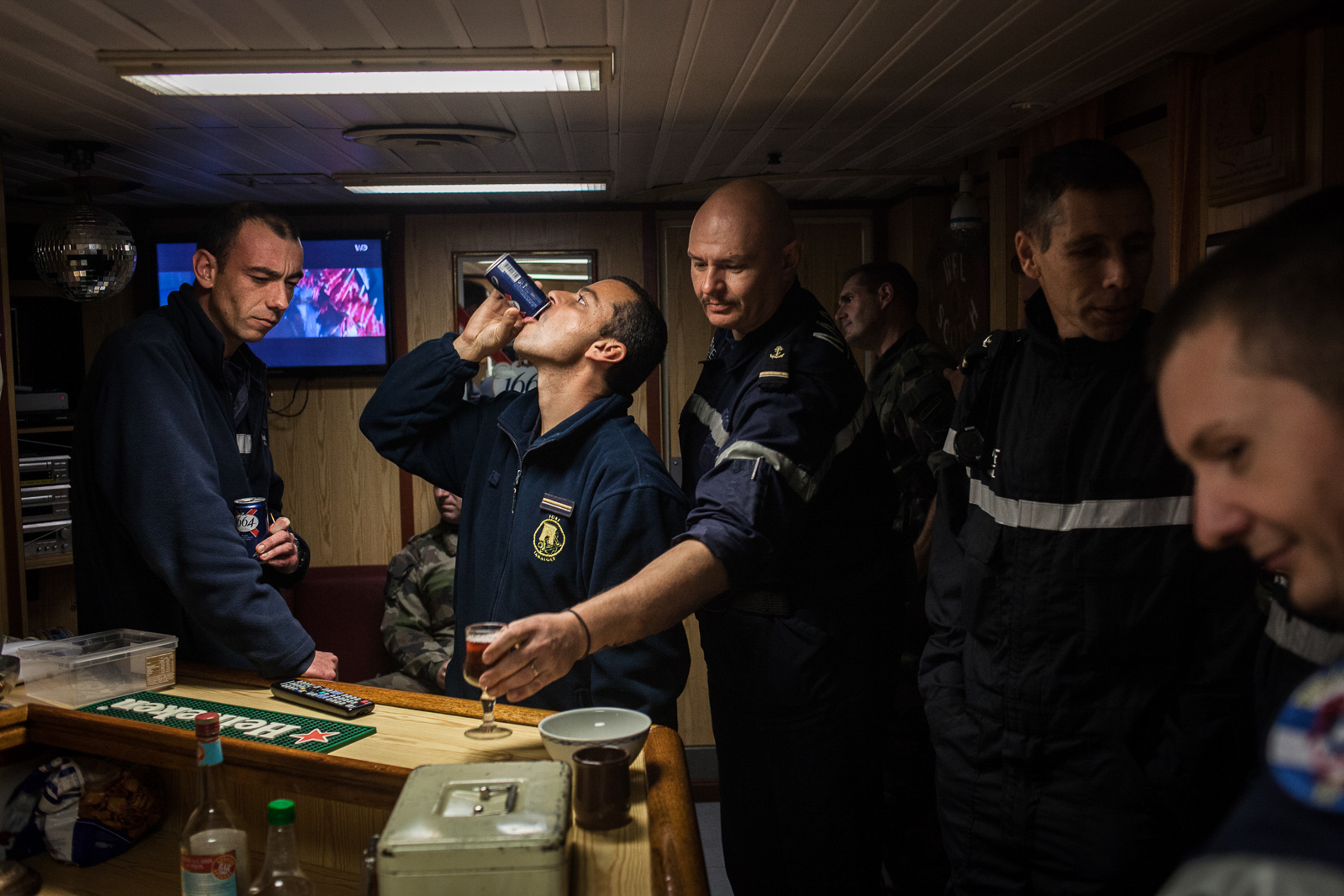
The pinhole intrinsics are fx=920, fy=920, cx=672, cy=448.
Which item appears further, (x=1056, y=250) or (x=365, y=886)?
(x=1056, y=250)

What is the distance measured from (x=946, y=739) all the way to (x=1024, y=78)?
1.91 metres

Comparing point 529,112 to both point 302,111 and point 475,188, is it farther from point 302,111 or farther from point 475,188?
point 475,188

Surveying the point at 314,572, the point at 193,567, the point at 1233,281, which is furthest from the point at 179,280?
the point at 1233,281

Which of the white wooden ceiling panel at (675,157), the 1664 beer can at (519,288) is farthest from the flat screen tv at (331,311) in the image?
the 1664 beer can at (519,288)

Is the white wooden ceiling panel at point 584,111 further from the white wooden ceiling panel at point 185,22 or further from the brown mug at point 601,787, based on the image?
the brown mug at point 601,787

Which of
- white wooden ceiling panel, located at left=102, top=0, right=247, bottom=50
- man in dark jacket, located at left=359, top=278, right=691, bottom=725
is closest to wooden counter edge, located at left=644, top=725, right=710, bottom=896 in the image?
man in dark jacket, located at left=359, top=278, right=691, bottom=725

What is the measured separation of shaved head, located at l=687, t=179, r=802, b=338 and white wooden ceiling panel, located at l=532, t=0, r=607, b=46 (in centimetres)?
47

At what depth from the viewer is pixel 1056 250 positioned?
1.68 meters

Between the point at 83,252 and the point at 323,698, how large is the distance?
230 centimetres

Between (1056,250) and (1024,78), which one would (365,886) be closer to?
(1056,250)

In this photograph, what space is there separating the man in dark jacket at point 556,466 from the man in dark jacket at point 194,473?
1.20 ft

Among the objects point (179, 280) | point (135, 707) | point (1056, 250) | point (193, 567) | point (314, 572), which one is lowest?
point (314, 572)

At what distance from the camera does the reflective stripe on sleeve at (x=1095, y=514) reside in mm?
1551

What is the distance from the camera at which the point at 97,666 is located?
1771 mm
